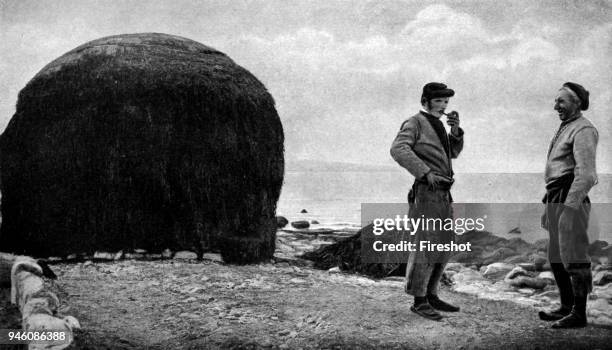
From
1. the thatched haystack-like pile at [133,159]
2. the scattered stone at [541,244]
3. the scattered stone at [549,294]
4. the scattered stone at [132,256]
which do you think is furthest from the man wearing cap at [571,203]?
the scattered stone at [132,256]

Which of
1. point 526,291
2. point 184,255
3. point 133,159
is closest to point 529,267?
point 526,291

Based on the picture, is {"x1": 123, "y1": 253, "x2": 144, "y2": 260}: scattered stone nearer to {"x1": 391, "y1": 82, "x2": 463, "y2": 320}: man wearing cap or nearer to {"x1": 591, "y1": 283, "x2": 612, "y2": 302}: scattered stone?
{"x1": 391, "y1": 82, "x2": 463, "y2": 320}: man wearing cap

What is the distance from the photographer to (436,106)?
4.62 meters

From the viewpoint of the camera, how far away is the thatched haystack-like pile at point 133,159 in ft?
19.9

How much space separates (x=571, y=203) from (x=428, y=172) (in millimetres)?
1042

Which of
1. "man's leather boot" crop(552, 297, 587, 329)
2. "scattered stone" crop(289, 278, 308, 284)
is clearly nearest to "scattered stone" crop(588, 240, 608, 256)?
"man's leather boot" crop(552, 297, 587, 329)

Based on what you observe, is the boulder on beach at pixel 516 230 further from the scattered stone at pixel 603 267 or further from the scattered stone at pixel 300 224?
the scattered stone at pixel 300 224

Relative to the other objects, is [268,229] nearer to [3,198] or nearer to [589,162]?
[3,198]

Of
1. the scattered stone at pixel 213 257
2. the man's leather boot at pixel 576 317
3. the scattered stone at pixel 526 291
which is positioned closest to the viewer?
the man's leather boot at pixel 576 317

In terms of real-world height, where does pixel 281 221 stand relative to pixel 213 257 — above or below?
above

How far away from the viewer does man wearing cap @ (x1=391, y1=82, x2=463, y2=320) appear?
445cm

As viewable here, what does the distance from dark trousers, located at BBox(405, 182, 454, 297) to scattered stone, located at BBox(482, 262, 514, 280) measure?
1.52 meters

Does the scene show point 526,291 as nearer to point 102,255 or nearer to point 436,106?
point 436,106

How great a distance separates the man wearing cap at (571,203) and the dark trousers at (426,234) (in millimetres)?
774
